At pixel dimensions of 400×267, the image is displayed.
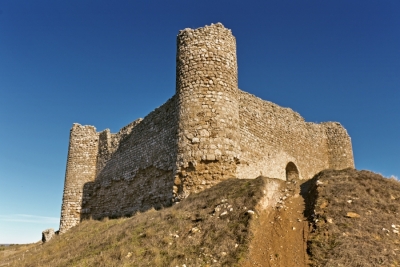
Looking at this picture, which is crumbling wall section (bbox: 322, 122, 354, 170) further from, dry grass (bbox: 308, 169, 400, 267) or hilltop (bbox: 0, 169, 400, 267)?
hilltop (bbox: 0, 169, 400, 267)

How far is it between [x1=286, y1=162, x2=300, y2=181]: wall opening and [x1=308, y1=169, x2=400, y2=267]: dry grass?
845cm

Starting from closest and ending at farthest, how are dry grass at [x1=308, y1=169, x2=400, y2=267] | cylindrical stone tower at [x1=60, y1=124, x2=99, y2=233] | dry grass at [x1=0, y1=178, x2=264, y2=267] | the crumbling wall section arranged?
dry grass at [x1=308, y1=169, x2=400, y2=267] < dry grass at [x1=0, y1=178, x2=264, y2=267] < cylindrical stone tower at [x1=60, y1=124, x2=99, y2=233] < the crumbling wall section

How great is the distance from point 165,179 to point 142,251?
6.38 m

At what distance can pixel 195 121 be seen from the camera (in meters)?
12.6

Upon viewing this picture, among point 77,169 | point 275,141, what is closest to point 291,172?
point 275,141

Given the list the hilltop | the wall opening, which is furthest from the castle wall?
the hilltop

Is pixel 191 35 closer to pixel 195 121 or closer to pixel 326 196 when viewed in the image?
pixel 195 121

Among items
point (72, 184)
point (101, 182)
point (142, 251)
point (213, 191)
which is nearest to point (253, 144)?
point (213, 191)

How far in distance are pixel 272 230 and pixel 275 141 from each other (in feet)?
32.2

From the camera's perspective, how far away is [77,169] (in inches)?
846

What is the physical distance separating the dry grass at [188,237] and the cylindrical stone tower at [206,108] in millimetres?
1313

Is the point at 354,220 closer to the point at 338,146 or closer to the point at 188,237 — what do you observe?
the point at 188,237

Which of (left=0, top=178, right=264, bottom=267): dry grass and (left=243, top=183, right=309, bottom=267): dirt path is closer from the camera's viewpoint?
(left=243, top=183, right=309, bottom=267): dirt path

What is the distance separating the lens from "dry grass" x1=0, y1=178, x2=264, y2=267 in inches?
284
